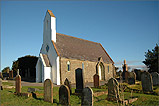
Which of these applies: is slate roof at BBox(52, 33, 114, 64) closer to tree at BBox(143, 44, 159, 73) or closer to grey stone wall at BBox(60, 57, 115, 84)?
grey stone wall at BBox(60, 57, 115, 84)

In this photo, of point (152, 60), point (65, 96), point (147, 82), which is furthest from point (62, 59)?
point (152, 60)

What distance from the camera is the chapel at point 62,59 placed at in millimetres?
20094

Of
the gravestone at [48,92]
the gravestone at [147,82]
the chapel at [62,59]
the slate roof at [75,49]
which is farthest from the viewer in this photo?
the slate roof at [75,49]

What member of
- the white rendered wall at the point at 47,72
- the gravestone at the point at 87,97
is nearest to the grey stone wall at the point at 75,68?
the white rendered wall at the point at 47,72

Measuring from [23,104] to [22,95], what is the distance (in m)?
1.80

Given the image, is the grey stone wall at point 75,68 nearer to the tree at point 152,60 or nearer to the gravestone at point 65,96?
the tree at point 152,60

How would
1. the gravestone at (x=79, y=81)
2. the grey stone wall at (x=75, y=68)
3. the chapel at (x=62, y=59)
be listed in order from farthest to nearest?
the grey stone wall at (x=75, y=68) < the chapel at (x=62, y=59) < the gravestone at (x=79, y=81)

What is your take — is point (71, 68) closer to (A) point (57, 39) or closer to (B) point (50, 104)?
(A) point (57, 39)

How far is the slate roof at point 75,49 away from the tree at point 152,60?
711 cm

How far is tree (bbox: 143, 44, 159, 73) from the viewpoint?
24841mm

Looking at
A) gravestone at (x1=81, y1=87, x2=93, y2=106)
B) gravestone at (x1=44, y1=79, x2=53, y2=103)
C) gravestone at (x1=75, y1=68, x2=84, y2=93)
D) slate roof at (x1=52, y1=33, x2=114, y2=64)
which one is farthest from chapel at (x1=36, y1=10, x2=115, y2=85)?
gravestone at (x1=81, y1=87, x2=93, y2=106)

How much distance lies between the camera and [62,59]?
2048 centimetres

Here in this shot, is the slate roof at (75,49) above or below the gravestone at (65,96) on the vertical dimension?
above

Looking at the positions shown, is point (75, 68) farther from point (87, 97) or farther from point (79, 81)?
point (87, 97)
